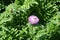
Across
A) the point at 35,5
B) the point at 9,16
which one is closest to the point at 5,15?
the point at 9,16

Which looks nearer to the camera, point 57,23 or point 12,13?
point 57,23

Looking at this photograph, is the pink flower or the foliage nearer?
the foliage

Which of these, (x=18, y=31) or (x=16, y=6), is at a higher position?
(x=16, y=6)

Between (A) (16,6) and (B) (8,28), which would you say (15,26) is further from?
(A) (16,6)

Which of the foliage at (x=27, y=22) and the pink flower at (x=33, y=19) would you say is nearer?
the foliage at (x=27, y=22)

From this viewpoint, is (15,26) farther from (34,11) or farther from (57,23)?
(57,23)

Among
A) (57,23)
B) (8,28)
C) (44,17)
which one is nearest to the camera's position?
(57,23)

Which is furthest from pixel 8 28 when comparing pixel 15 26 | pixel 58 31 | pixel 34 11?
pixel 58 31

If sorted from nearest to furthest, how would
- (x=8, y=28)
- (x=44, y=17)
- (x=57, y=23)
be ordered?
1. (x=57, y=23)
2. (x=8, y=28)
3. (x=44, y=17)
